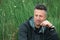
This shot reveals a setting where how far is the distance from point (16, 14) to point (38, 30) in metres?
0.98

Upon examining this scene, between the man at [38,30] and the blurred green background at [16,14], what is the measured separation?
0.55 metres

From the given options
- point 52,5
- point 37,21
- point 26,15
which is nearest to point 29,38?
point 37,21

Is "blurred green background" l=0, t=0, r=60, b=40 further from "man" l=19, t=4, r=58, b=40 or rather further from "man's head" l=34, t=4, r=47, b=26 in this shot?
"man's head" l=34, t=4, r=47, b=26

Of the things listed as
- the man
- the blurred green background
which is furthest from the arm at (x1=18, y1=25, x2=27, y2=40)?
the blurred green background

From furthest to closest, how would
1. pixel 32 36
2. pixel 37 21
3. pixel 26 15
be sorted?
pixel 26 15
pixel 32 36
pixel 37 21

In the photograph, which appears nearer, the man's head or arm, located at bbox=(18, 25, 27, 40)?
the man's head

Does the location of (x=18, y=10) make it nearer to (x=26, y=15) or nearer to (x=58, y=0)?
(x=26, y=15)

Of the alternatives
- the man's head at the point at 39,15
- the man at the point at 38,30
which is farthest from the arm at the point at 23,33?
the man's head at the point at 39,15

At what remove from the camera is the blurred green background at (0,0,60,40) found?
199 inches

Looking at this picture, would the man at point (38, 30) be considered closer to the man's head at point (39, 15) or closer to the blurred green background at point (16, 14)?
the man's head at point (39, 15)

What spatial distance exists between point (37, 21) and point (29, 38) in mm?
437

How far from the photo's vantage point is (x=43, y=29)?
14.3ft

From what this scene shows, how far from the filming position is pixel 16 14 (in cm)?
523

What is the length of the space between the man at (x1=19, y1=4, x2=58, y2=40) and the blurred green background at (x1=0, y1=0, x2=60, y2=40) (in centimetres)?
55
